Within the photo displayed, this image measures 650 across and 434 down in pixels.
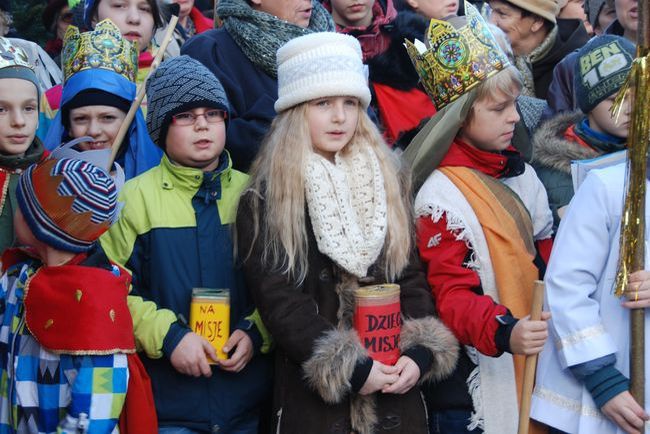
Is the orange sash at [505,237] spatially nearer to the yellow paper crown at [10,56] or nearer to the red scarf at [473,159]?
the red scarf at [473,159]

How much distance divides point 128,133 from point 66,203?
5.11 ft

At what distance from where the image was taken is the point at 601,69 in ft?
15.5

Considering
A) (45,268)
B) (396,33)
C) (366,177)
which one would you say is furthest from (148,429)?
(396,33)

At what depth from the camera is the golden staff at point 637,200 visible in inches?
153

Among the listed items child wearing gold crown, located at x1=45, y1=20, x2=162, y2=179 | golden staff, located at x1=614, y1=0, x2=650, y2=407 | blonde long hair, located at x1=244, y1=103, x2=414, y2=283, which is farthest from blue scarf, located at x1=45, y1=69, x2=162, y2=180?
golden staff, located at x1=614, y1=0, x2=650, y2=407

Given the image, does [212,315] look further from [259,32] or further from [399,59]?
[399,59]

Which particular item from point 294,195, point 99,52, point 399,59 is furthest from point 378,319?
point 399,59

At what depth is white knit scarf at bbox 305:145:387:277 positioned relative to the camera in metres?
4.07

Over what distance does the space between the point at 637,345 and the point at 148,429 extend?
73.4 inches

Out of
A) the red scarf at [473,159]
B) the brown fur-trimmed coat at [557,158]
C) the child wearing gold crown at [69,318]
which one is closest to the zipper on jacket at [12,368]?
the child wearing gold crown at [69,318]

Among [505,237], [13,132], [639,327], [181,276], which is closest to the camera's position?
[639,327]

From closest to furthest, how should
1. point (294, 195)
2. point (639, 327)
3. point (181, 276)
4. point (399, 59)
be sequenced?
point (639, 327) < point (294, 195) < point (181, 276) < point (399, 59)

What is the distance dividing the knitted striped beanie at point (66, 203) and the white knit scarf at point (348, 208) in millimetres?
804

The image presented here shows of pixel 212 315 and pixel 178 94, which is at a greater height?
pixel 178 94
